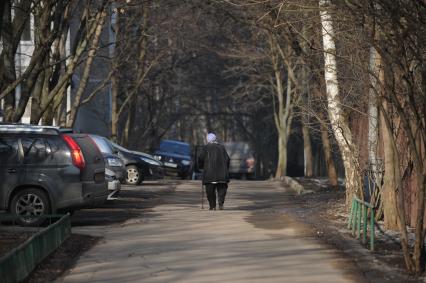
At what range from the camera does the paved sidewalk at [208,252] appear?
10.8 metres

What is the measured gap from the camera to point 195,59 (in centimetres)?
5012

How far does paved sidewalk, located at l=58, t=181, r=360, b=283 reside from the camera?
10.8 m

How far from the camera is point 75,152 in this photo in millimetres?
16109

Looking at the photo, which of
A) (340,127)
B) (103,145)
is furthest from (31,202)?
(103,145)

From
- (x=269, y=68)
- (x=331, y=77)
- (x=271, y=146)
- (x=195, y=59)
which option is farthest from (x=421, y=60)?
(x=271, y=146)

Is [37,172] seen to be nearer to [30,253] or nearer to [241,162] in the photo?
[30,253]

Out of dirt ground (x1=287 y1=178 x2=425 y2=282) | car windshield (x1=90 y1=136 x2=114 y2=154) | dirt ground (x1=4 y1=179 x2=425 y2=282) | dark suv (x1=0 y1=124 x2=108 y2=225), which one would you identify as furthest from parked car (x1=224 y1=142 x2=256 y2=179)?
dark suv (x1=0 y1=124 x2=108 y2=225)

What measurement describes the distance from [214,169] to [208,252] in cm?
688

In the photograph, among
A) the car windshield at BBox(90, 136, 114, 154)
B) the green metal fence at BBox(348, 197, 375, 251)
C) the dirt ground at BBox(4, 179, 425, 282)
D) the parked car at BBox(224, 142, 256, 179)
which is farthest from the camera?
the parked car at BBox(224, 142, 256, 179)

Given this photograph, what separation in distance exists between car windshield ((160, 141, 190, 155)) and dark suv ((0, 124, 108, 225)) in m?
26.4

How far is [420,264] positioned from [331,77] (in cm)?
863

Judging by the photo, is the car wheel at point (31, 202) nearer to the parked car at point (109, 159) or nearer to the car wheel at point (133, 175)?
the parked car at point (109, 159)

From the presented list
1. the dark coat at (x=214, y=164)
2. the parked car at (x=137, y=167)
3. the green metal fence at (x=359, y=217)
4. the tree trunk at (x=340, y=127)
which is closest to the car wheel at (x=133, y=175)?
the parked car at (x=137, y=167)

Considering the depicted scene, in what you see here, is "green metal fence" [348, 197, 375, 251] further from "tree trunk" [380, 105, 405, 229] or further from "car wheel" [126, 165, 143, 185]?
"car wheel" [126, 165, 143, 185]
